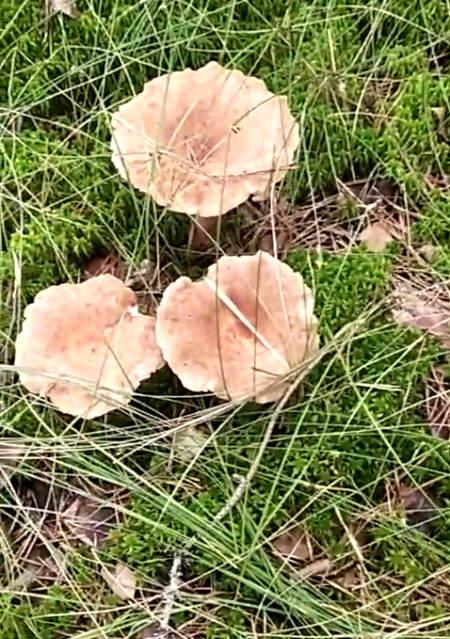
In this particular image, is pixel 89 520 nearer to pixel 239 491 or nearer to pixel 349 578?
pixel 239 491

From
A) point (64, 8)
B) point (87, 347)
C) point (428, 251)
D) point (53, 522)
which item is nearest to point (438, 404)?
point (428, 251)

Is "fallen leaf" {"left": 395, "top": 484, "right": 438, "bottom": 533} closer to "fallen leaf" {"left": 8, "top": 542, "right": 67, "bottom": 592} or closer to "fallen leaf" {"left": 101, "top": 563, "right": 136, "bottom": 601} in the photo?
"fallen leaf" {"left": 101, "top": 563, "right": 136, "bottom": 601}

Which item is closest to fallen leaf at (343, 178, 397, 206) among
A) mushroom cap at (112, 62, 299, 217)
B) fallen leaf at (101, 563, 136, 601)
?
mushroom cap at (112, 62, 299, 217)

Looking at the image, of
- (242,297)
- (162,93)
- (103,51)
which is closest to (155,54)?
(103,51)

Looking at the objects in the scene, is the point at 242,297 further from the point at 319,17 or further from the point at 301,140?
the point at 319,17

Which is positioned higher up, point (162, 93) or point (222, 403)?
point (162, 93)

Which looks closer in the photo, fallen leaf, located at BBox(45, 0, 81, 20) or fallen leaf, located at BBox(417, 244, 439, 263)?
fallen leaf, located at BBox(417, 244, 439, 263)

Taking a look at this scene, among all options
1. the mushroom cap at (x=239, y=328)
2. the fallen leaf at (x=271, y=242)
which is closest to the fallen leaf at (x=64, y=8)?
the fallen leaf at (x=271, y=242)
